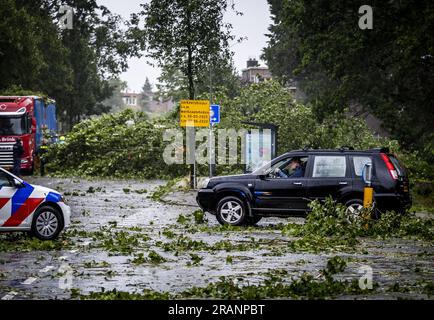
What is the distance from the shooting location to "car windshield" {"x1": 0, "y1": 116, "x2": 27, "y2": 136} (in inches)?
1672

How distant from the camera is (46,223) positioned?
60.0ft

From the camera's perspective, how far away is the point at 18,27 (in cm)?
5594

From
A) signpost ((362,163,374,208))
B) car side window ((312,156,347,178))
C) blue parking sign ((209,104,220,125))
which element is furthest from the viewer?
blue parking sign ((209,104,220,125))

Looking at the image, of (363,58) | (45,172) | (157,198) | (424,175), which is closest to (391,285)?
(157,198)

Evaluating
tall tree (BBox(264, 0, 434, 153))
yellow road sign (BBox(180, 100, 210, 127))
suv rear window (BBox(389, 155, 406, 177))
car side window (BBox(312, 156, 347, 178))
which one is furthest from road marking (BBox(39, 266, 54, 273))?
tall tree (BBox(264, 0, 434, 153))

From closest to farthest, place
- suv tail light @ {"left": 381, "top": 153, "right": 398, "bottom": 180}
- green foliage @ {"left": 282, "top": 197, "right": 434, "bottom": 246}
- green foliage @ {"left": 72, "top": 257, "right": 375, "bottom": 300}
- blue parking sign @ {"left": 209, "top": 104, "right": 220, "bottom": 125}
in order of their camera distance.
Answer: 1. green foliage @ {"left": 72, "top": 257, "right": 375, "bottom": 300}
2. green foliage @ {"left": 282, "top": 197, "right": 434, "bottom": 246}
3. suv tail light @ {"left": 381, "top": 153, "right": 398, "bottom": 180}
4. blue parking sign @ {"left": 209, "top": 104, "right": 220, "bottom": 125}

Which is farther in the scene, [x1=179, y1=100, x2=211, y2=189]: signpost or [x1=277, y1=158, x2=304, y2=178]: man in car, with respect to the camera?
[x1=179, y1=100, x2=211, y2=189]: signpost

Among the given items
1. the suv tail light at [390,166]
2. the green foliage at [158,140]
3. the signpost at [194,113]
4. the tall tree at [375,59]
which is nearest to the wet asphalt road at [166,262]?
the suv tail light at [390,166]

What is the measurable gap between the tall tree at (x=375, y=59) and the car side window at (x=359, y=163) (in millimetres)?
16226

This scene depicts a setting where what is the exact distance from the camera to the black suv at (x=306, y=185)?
20.6m

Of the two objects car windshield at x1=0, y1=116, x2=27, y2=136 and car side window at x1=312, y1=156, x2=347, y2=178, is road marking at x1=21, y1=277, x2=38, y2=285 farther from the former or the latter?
car windshield at x1=0, y1=116, x2=27, y2=136

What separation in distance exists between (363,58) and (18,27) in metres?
24.2

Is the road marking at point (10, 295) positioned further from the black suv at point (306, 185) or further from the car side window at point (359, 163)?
the car side window at point (359, 163)
